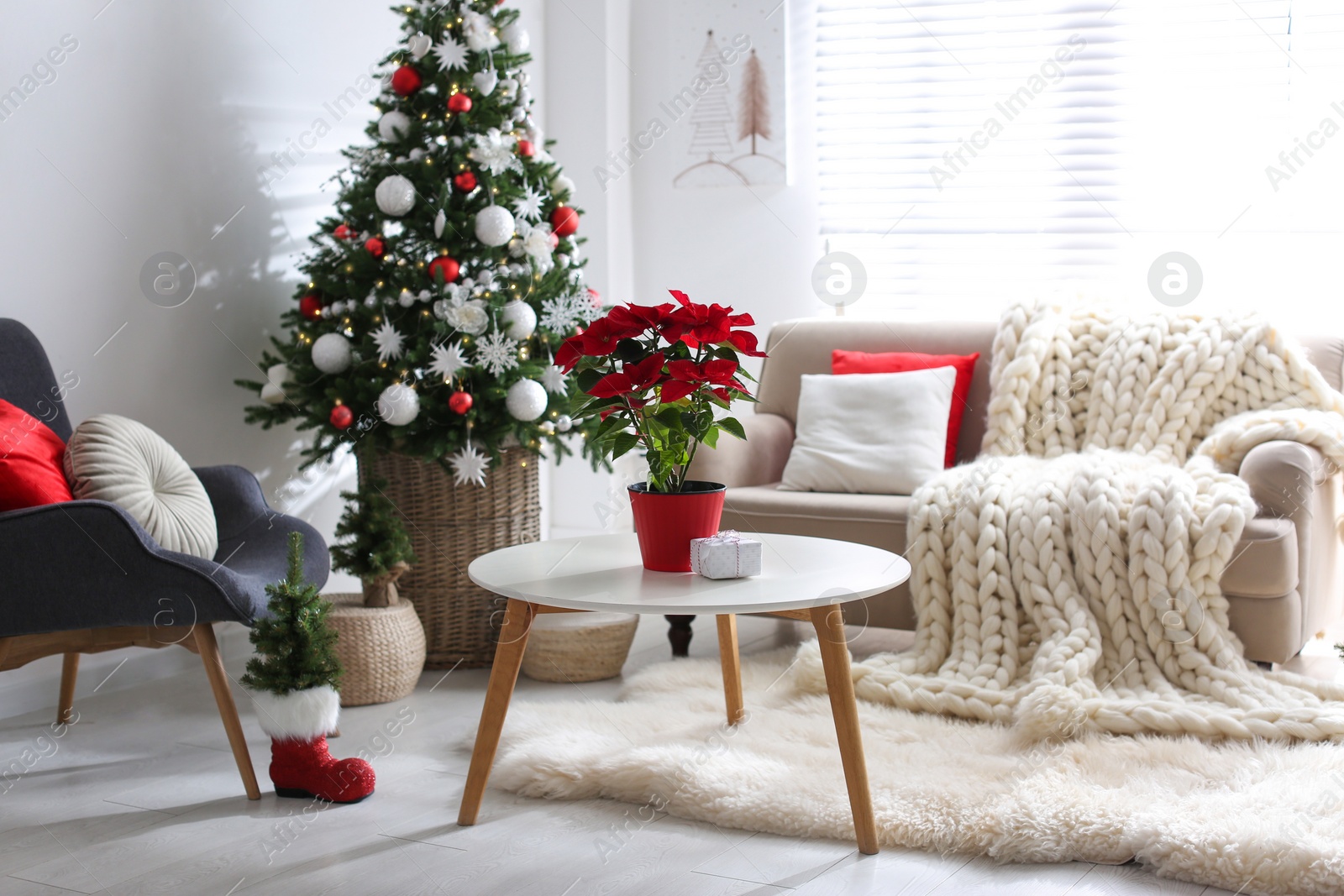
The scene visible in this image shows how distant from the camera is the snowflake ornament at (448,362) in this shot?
103 inches

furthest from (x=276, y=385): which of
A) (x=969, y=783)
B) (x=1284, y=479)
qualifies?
(x=1284, y=479)

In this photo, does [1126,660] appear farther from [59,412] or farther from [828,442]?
[59,412]

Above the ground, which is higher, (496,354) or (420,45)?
(420,45)

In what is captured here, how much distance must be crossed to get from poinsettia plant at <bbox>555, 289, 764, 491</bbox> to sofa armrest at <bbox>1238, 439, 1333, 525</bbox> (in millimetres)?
1209

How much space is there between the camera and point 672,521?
189 centimetres

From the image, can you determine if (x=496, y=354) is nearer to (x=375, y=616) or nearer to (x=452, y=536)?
(x=452, y=536)

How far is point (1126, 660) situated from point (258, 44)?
102 inches

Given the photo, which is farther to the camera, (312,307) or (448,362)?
(312,307)

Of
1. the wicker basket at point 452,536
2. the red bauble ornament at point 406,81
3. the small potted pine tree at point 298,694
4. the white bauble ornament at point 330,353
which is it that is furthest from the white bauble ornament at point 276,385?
the small potted pine tree at point 298,694

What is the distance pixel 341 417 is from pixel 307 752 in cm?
86

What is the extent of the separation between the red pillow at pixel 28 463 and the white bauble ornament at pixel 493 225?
930mm

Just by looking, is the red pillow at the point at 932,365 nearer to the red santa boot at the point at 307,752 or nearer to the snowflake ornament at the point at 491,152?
the snowflake ornament at the point at 491,152

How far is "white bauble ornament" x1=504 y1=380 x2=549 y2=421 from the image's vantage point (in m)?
2.65

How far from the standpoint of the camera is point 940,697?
7.68 ft
